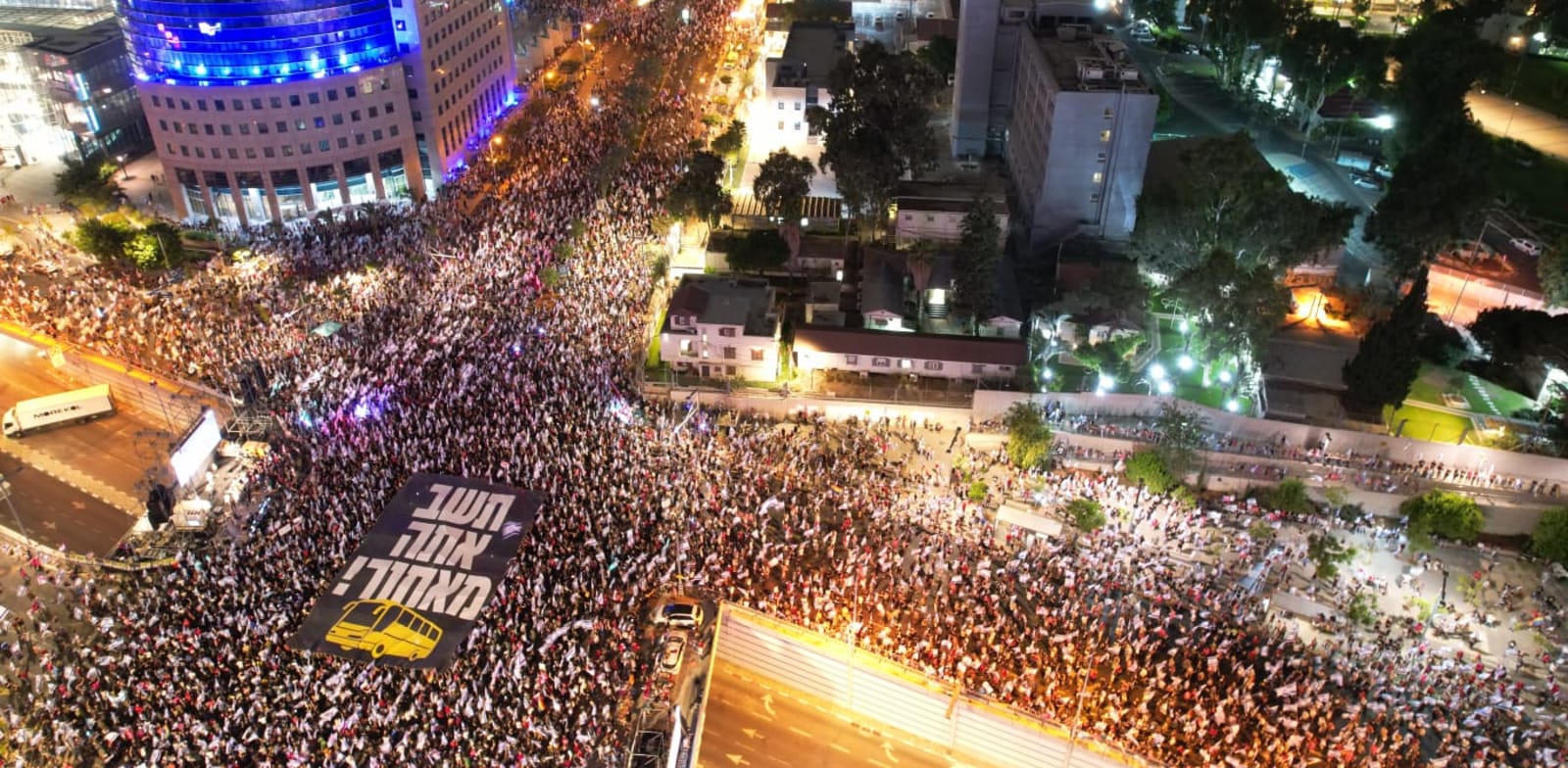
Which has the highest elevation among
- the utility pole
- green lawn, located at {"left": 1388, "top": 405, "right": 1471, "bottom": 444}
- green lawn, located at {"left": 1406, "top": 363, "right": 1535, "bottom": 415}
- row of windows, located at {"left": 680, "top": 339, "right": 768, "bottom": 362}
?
row of windows, located at {"left": 680, "top": 339, "right": 768, "bottom": 362}

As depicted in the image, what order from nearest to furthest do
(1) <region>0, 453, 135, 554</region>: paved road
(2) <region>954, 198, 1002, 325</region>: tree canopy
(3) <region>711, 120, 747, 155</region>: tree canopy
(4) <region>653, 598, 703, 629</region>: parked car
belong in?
(4) <region>653, 598, 703, 629</region>: parked car < (1) <region>0, 453, 135, 554</region>: paved road < (2) <region>954, 198, 1002, 325</region>: tree canopy < (3) <region>711, 120, 747, 155</region>: tree canopy

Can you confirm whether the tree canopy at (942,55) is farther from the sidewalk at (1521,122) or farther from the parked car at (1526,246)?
the parked car at (1526,246)

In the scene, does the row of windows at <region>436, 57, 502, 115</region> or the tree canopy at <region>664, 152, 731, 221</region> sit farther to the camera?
the row of windows at <region>436, 57, 502, 115</region>

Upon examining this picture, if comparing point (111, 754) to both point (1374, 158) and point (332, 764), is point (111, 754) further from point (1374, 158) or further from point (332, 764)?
point (1374, 158)

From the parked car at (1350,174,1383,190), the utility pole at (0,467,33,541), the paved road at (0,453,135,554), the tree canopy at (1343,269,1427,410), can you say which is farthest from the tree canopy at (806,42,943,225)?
the utility pole at (0,467,33,541)

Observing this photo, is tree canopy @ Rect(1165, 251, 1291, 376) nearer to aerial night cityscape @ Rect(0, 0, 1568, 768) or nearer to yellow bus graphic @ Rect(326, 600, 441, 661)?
aerial night cityscape @ Rect(0, 0, 1568, 768)

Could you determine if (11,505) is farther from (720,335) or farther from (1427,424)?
(1427,424)

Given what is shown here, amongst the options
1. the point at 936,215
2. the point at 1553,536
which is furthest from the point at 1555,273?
the point at 936,215
